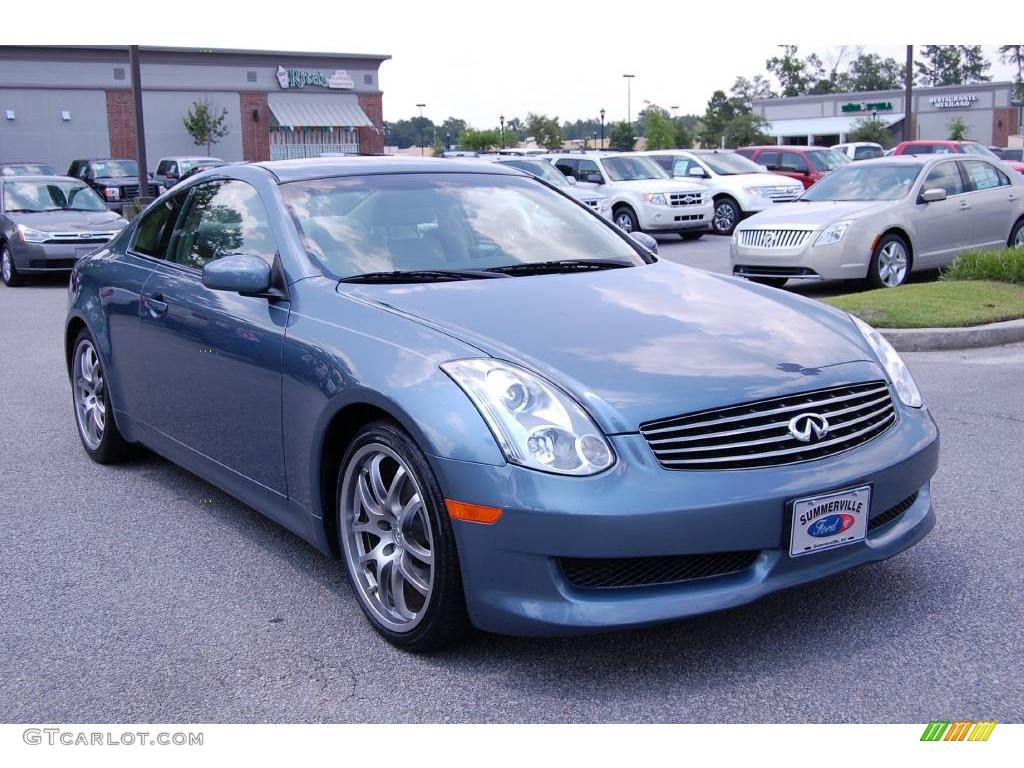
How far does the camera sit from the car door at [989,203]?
1330 cm

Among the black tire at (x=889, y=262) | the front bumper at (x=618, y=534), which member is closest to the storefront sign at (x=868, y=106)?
the black tire at (x=889, y=262)

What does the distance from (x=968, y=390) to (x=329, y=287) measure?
16.1ft

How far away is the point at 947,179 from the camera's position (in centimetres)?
1305

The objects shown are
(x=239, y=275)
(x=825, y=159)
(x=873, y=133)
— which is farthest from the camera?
(x=873, y=133)

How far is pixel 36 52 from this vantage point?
47125 mm

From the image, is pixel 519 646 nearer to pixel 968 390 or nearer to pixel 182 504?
pixel 182 504

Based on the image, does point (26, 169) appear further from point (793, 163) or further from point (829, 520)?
point (829, 520)

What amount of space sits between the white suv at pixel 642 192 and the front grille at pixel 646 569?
54.0 feet

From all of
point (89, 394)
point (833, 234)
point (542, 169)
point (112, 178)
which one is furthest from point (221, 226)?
point (112, 178)

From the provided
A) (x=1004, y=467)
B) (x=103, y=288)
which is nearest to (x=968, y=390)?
(x=1004, y=467)

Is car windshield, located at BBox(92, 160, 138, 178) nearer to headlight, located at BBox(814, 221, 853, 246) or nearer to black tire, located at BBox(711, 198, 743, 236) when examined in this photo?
black tire, located at BBox(711, 198, 743, 236)

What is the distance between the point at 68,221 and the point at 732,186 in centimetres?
1225
